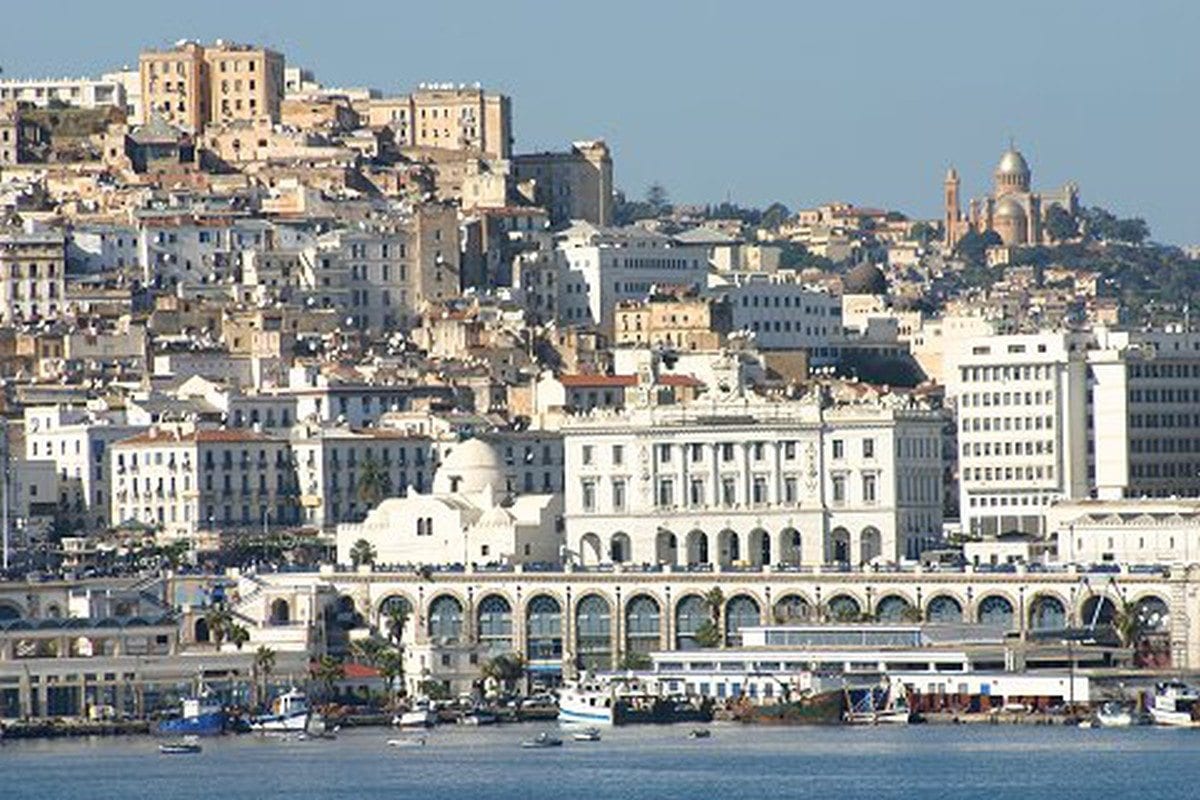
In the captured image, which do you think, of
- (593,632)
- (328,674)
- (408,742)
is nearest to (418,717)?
(328,674)

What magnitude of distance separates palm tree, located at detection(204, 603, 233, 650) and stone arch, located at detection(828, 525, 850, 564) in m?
15.2

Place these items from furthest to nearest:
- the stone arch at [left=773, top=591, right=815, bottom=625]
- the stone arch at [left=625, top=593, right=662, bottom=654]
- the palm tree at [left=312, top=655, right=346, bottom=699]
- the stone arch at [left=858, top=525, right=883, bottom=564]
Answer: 1. the stone arch at [left=858, top=525, right=883, bottom=564]
2. the stone arch at [left=625, top=593, right=662, bottom=654]
3. the palm tree at [left=312, top=655, right=346, bottom=699]
4. the stone arch at [left=773, top=591, right=815, bottom=625]

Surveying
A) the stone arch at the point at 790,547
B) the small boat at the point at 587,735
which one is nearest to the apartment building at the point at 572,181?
the stone arch at the point at 790,547

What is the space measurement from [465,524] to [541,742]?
20.9 meters

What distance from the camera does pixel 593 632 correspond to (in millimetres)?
126750

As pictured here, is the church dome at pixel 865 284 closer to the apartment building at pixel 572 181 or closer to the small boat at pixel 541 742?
the apartment building at pixel 572 181

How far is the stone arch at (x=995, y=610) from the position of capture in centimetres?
12050

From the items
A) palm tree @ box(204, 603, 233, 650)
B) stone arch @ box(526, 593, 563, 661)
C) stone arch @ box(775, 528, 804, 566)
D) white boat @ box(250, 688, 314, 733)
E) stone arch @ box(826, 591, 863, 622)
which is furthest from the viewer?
stone arch @ box(775, 528, 804, 566)

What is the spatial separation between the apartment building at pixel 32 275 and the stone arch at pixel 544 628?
46953mm

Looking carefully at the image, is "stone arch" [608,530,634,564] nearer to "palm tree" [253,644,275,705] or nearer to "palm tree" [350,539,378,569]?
"palm tree" [350,539,378,569]

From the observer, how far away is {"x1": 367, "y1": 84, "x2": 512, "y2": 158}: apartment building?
19250 cm

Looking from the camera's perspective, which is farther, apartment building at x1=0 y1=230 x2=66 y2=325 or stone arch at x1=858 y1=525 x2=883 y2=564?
apartment building at x1=0 y1=230 x2=66 y2=325

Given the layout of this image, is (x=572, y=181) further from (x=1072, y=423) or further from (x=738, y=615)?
(x=738, y=615)

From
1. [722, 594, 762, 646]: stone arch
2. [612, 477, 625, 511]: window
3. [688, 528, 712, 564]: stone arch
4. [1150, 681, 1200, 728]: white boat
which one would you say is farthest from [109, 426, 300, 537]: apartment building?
[1150, 681, 1200, 728]: white boat
